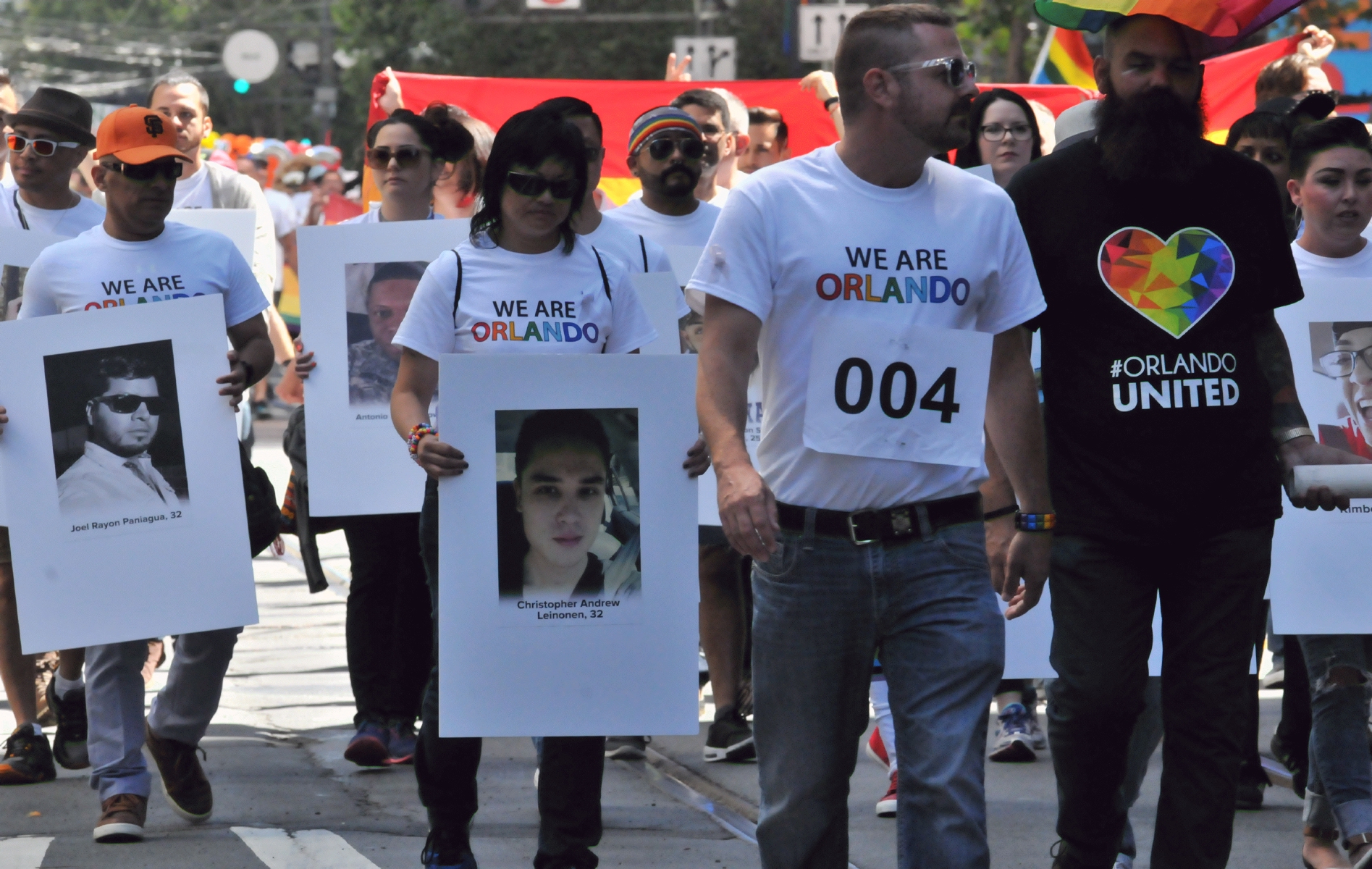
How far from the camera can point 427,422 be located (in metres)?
5.05

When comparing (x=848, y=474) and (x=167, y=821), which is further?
(x=167, y=821)

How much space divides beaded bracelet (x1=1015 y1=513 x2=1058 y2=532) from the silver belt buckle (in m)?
0.45

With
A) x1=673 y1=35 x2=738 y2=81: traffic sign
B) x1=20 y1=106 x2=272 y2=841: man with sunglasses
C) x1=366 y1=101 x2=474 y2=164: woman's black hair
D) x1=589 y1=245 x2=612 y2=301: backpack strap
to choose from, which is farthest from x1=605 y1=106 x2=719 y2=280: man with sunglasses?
x1=673 y1=35 x2=738 y2=81: traffic sign

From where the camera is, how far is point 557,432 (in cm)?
481

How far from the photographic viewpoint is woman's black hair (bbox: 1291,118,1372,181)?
5.92 metres

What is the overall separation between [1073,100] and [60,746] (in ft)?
22.8

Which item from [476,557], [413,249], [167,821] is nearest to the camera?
[476,557]

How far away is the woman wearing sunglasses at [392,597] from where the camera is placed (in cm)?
696

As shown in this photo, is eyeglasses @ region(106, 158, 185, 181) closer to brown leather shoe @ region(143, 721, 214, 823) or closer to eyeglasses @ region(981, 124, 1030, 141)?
brown leather shoe @ region(143, 721, 214, 823)

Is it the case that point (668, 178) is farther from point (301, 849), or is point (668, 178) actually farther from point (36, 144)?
point (301, 849)

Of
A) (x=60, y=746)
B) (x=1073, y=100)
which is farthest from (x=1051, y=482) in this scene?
(x=1073, y=100)

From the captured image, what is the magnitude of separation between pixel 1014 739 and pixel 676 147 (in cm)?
236

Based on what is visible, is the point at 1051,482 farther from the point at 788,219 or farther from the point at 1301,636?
the point at 1301,636

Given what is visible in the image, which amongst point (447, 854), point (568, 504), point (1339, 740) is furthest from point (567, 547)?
point (1339, 740)
